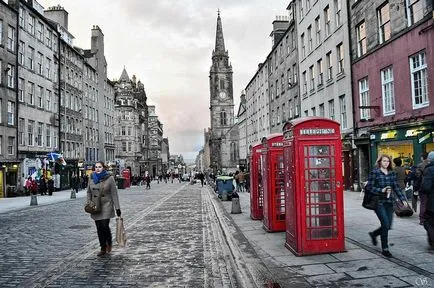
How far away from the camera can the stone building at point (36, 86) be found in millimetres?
35531

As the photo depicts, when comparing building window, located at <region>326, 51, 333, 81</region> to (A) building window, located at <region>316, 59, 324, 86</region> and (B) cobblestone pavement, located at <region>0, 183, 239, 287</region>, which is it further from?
(B) cobblestone pavement, located at <region>0, 183, 239, 287</region>

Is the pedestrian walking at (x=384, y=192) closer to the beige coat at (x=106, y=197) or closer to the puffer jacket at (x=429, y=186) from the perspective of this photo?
the puffer jacket at (x=429, y=186)

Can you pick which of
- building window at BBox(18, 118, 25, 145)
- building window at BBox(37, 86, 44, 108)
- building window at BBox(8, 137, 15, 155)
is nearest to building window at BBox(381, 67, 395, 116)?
building window at BBox(8, 137, 15, 155)

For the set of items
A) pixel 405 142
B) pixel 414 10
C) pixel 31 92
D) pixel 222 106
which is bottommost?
pixel 405 142

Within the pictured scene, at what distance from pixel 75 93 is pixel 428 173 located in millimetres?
47876

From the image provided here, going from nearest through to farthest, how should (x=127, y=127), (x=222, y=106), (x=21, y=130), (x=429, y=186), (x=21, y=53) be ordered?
1. (x=429, y=186)
2. (x=21, y=130)
3. (x=21, y=53)
4. (x=127, y=127)
5. (x=222, y=106)

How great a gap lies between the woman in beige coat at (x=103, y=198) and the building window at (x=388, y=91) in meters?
15.4

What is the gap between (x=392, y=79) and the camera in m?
19.3

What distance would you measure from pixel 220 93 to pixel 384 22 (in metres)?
91.1

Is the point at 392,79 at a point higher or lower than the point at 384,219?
Result: higher

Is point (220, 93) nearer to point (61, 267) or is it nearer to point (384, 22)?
point (384, 22)

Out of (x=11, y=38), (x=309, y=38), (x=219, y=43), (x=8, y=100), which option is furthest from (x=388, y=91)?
(x=219, y=43)

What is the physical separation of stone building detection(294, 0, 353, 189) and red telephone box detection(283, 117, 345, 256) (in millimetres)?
16994

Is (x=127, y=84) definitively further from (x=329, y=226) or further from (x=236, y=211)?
(x=329, y=226)
